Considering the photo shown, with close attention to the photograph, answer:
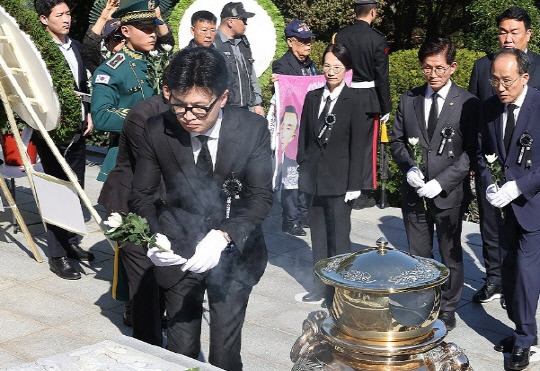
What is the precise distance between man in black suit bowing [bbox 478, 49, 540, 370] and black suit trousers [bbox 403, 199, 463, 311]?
1.76 ft

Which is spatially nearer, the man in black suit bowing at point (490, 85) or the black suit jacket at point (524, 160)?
the black suit jacket at point (524, 160)

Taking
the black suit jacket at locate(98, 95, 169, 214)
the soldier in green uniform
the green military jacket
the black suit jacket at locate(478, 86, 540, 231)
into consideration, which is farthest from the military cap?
the black suit jacket at locate(478, 86, 540, 231)

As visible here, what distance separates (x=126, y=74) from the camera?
553 cm

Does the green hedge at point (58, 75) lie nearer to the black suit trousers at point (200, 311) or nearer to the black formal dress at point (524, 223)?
the black suit trousers at point (200, 311)

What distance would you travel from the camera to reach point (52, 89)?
574 cm

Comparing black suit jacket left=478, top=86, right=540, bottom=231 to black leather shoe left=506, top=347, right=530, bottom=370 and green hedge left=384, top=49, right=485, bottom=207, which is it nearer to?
black leather shoe left=506, top=347, right=530, bottom=370

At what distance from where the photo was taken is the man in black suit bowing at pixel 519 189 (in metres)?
5.05

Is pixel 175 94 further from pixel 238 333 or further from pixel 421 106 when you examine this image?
pixel 421 106

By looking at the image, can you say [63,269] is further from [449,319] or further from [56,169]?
[449,319]

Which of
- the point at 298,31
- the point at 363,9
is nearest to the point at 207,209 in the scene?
the point at 298,31

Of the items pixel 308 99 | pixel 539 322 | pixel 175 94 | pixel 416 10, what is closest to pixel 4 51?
pixel 308 99

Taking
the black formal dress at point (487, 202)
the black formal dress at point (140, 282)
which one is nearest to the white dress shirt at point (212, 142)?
the black formal dress at point (140, 282)

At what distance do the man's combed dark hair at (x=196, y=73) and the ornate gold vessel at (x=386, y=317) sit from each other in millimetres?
993

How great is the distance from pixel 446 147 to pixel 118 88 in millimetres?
2234
